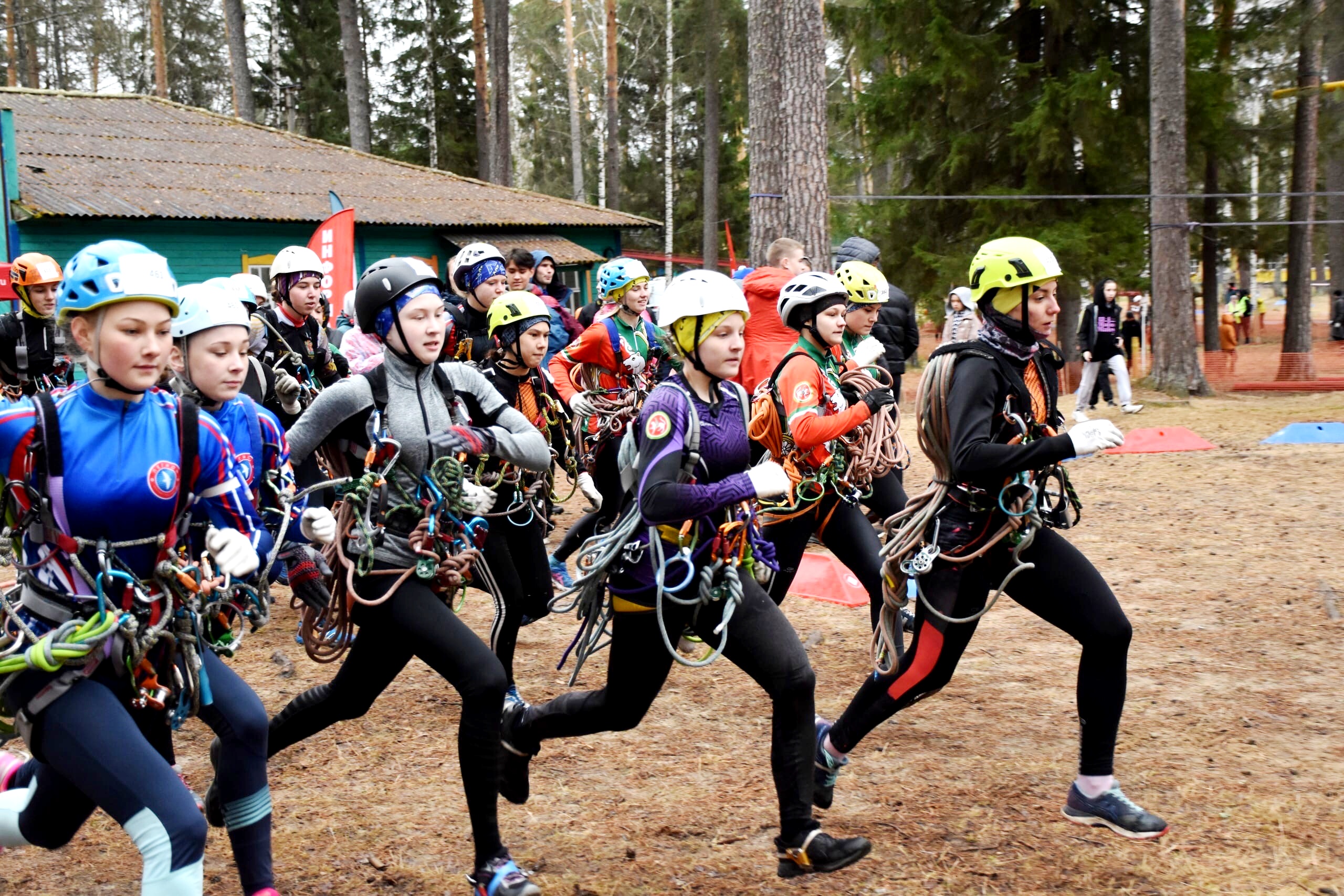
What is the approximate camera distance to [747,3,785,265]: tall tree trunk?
11484 millimetres

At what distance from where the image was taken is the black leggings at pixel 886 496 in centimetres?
634

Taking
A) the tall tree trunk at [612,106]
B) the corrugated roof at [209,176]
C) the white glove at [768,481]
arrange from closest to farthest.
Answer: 1. the white glove at [768,481]
2. the corrugated roof at [209,176]
3. the tall tree trunk at [612,106]

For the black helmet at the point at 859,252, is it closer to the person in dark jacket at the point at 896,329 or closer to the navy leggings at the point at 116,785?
the person in dark jacket at the point at 896,329

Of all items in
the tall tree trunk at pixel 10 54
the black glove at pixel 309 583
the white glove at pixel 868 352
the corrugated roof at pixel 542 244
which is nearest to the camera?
the black glove at pixel 309 583

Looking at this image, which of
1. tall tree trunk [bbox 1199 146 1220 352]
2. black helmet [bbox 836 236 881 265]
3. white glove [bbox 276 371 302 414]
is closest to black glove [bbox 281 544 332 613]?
white glove [bbox 276 371 302 414]

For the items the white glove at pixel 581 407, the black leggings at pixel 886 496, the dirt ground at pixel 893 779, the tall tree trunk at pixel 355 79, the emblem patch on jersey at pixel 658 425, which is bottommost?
the dirt ground at pixel 893 779

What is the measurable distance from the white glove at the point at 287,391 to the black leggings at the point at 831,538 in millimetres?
3038

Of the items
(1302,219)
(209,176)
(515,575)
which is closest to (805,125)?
(515,575)

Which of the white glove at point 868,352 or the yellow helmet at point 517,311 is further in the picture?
the white glove at point 868,352

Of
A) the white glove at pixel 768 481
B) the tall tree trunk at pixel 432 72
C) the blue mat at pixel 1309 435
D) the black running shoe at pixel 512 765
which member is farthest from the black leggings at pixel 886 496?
the tall tree trunk at pixel 432 72

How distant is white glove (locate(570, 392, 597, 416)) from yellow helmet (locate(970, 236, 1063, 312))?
10.8ft

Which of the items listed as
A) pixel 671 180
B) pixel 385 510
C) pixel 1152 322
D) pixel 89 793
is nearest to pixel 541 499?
pixel 385 510

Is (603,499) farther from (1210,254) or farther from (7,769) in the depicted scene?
(1210,254)

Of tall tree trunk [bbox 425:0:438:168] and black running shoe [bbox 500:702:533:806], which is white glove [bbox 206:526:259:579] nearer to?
black running shoe [bbox 500:702:533:806]
